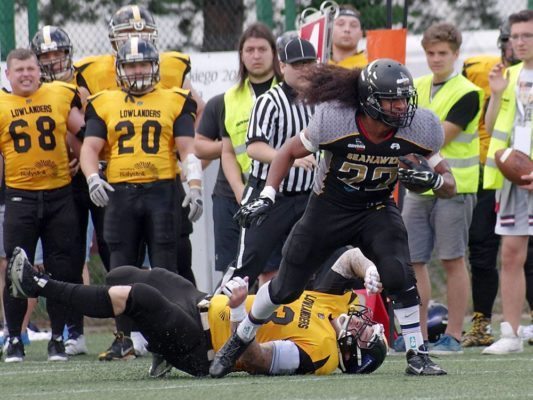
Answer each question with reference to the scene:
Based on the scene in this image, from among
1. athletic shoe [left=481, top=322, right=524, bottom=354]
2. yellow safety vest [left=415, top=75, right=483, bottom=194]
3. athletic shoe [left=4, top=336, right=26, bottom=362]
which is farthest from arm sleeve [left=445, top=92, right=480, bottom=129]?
athletic shoe [left=4, top=336, right=26, bottom=362]

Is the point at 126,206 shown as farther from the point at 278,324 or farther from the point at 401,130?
the point at 401,130

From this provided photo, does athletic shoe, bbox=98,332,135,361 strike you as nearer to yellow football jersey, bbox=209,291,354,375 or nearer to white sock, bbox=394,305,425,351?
yellow football jersey, bbox=209,291,354,375

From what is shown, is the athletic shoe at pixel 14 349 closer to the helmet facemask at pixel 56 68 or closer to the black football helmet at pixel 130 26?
the helmet facemask at pixel 56 68

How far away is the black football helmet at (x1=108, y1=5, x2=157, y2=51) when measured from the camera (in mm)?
9359

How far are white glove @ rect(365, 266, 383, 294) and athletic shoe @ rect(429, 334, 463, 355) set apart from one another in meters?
1.78

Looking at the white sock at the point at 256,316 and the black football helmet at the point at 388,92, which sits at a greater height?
the black football helmet at the point at 388,92

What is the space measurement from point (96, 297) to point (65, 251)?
2.38 meters

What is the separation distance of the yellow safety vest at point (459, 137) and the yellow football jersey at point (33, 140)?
2.35 meters

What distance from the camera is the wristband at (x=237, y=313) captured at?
22.1 ft

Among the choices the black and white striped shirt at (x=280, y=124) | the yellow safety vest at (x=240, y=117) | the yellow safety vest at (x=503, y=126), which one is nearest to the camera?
the black and white striped shirt at (x=280, y=124)

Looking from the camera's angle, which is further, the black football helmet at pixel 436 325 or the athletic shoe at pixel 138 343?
the black football helmet at pixel 436 325

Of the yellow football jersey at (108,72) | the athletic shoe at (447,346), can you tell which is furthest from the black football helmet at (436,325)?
the yellow football jersey at (108,72)

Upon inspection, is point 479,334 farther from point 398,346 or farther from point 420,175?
point 420,175

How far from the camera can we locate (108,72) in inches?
370
